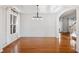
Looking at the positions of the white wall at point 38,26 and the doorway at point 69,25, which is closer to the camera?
the doorway at point 69,25

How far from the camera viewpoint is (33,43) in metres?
4.59

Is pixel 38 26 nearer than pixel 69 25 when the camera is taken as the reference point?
No

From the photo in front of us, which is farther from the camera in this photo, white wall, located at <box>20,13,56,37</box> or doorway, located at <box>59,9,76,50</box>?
white wall, located at <box>20,13,56,37</box>

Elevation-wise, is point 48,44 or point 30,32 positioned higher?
point 30,32
